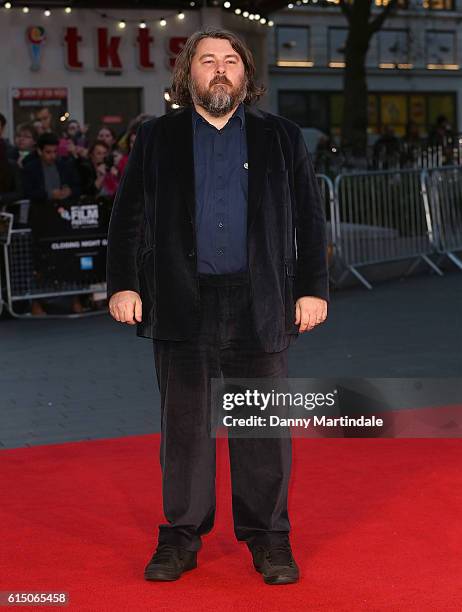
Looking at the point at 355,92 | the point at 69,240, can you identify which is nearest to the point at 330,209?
the point at 69,240

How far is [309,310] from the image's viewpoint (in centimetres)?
513

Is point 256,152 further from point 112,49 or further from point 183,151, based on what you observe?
point 112,49

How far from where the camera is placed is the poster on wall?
2844 centimetres

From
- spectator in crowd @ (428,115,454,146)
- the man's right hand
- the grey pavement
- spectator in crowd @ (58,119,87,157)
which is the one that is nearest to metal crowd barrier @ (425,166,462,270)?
the grey pavement

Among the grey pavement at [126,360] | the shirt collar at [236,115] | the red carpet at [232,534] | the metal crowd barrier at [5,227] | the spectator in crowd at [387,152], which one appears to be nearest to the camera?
the red carpet at [232,534]

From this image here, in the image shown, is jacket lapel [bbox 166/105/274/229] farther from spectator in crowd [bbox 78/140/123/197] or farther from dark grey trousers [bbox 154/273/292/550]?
spectator in crowd [bbox 78/140/123/197]

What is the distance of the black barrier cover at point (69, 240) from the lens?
44.1 feet

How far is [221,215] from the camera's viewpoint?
501cm

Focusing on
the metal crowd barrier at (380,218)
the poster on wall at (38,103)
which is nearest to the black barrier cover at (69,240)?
the metal crowd barrier at (380,218)

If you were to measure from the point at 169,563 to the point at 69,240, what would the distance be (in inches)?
343

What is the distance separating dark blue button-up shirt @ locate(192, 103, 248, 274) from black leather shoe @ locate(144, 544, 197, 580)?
3.53 ft

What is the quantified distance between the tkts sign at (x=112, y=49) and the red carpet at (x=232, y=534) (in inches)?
869

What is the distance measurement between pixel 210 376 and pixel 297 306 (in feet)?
1.39

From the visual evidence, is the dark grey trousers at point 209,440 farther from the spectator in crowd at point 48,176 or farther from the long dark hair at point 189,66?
the spectator in crowd at point 48,176
